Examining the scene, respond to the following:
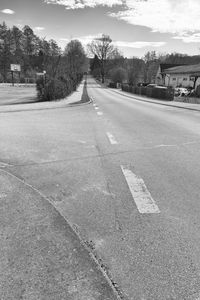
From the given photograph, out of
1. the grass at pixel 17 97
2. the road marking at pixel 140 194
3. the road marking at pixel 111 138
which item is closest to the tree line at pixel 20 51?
the grass at pixel 17 97

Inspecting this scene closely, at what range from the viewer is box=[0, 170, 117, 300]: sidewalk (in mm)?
2328

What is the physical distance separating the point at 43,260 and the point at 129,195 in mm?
1984

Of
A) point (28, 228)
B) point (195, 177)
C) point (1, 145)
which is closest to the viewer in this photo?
point (28, 228)

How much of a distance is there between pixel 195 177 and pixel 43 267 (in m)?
3.64

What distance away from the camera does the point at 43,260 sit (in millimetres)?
2713

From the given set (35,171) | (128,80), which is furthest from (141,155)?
(128,80)

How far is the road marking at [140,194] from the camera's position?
12.7 feet

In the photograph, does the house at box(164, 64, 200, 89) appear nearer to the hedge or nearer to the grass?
the hedge

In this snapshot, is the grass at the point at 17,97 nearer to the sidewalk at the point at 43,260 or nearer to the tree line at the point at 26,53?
the sidewalk at the point at 43,260

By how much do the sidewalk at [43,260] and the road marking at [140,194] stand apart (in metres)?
1.22

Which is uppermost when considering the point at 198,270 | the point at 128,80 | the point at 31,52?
the point at 31,52

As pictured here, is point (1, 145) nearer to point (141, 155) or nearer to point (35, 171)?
point (35, 171)

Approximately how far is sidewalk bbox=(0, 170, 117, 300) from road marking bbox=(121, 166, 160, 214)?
1.22 metres

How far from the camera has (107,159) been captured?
6.29 m
